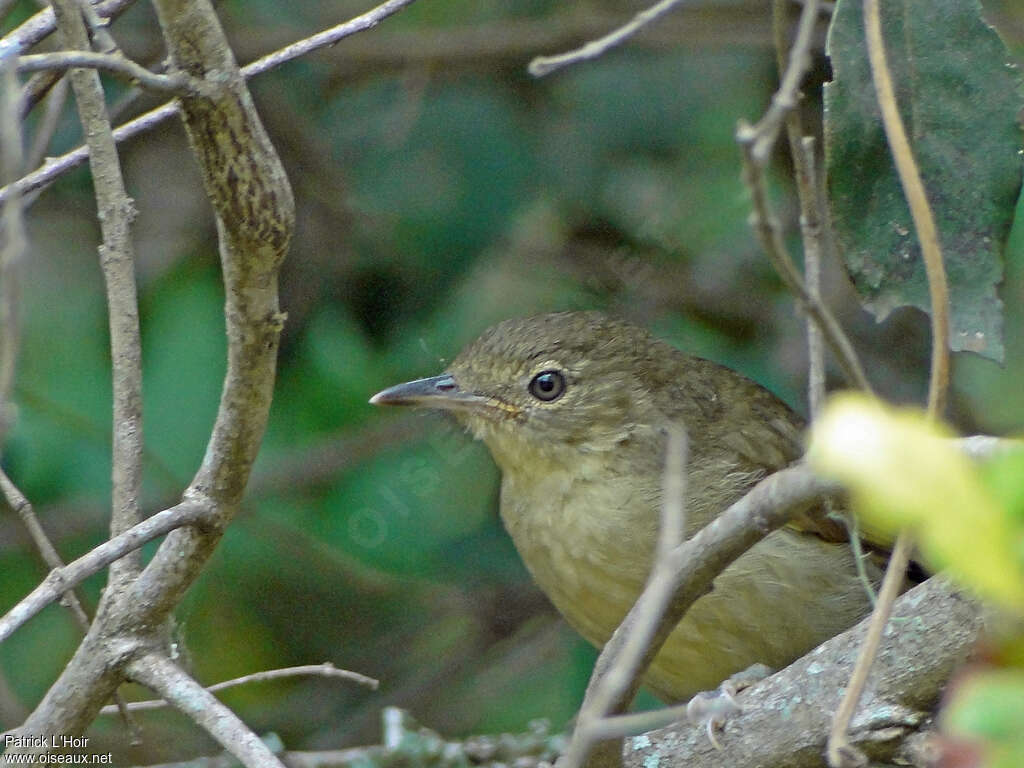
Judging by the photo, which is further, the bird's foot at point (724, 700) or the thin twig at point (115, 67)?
the bird's foot at point (724, 700)

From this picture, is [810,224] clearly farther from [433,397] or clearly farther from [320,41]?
[433,397]

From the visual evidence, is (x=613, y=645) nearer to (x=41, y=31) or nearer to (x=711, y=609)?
(x=711, y=609)

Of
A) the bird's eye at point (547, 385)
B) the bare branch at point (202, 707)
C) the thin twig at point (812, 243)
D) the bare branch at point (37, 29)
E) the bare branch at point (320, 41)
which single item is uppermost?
the bare branch at point (37, 29)

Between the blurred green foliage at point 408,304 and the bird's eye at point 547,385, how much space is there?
2.13 feet

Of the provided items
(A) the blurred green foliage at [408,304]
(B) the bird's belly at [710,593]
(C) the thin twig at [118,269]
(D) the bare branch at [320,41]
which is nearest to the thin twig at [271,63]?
(D) the bare branch at [320,41]

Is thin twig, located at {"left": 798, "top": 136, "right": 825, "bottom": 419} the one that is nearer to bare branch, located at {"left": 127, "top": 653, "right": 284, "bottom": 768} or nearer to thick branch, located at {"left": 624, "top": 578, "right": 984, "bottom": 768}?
thick branch, located at {"left": 624, "top": 578, "right": 984, "bottom": 768}

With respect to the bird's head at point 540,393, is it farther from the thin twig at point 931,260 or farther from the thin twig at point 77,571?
the thin twig at point 931,260

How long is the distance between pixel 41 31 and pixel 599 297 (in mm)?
2671

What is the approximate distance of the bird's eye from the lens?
393cm

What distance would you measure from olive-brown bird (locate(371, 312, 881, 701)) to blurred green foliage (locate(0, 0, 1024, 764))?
642 mm

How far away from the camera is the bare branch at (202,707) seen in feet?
7.61

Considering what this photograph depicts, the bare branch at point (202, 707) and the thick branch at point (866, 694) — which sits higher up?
the bare branch at point (202, 707)

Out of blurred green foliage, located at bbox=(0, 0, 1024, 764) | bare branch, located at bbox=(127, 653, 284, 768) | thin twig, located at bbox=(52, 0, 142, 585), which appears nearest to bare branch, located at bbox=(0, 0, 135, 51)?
thin twig, located at bbox=(52, 0, 142, 585)

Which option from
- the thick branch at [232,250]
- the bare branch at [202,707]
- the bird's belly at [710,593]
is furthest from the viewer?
the bird's belly at [710,593]
